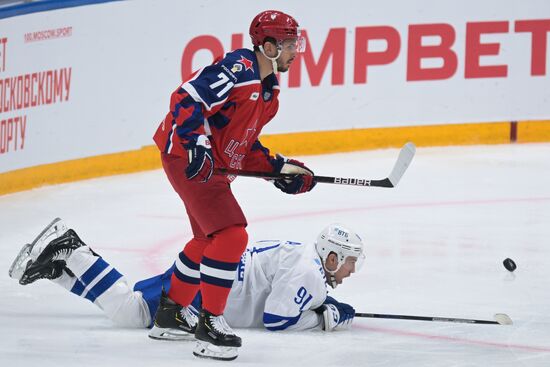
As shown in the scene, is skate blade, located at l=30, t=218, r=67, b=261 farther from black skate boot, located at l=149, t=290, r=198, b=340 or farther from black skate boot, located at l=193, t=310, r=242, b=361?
black skate boot, located at l=193, t=310, r=242, b=361

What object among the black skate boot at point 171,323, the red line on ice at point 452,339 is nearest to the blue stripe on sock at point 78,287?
the black skate boot at point 171,323

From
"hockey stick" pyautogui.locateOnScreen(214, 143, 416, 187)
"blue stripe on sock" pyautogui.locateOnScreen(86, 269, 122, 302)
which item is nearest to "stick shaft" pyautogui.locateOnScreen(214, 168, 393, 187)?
"hockey stick" pyautogui.locateOnScreen(214, 143, 416, 187)

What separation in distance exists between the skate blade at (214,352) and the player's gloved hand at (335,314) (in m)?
0.48

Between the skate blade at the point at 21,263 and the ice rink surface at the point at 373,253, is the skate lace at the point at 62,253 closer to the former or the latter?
the skate blade at the point at 21,263

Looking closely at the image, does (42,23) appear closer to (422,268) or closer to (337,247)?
(422,268)

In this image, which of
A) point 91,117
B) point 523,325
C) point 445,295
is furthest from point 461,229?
point 91,117

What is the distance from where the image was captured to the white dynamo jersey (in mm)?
4484

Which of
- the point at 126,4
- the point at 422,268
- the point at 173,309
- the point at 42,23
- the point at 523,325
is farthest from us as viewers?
the point at 126,4

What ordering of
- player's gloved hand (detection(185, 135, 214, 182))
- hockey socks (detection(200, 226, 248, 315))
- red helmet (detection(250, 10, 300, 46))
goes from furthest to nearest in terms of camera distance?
red helmet (detection(250, 10, 300, 46)), hockey socks (detection(200, 226, 248, 315)), player's gloved hand (detection(185, 135, 214, 182))

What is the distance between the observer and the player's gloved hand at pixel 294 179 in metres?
4.51

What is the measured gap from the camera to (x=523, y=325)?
4.86m

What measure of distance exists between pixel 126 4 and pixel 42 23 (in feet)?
2.31

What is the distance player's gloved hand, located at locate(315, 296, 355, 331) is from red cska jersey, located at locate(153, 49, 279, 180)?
0.56 metres

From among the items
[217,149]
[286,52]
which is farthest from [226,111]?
[286,52]
